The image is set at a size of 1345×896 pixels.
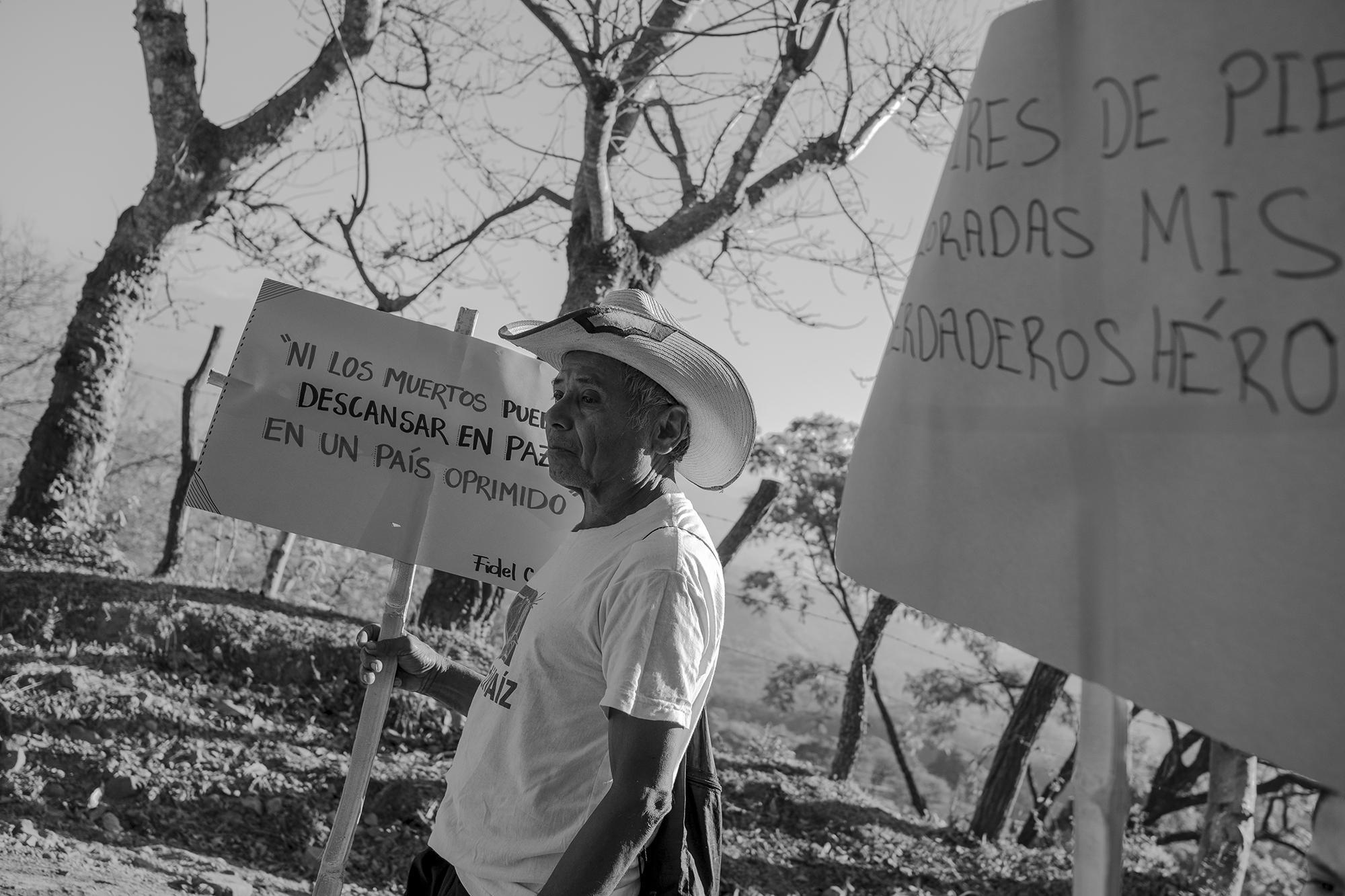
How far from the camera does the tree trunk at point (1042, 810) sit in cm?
907

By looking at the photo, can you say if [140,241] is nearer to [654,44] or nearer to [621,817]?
[654,44]

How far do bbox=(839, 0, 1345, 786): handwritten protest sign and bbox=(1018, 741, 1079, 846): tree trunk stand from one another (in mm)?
7519

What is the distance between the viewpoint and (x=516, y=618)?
6.51ft

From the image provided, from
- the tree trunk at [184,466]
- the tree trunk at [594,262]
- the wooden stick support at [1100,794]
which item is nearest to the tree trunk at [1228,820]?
the tree trunk at [594,262]

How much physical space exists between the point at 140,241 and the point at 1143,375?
8.66m

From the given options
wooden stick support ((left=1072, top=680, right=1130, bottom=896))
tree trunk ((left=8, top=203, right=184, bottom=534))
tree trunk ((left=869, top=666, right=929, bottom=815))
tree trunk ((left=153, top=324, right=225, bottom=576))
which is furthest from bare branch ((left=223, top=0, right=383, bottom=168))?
wooden stick support ((left=1072, top=680, right=1130, bottom=896))

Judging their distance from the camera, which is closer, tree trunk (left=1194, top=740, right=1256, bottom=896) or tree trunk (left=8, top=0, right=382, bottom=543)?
tree trunk (left=1194, top=740, right=1256, bottom=896)

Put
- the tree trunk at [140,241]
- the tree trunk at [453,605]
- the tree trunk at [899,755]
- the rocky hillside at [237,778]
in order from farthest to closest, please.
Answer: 1. the tree trunk at [899,755]
2. the tree trunk at [140,241]
3. the tree trunk at [453,605]
4. the rocky hillside at [237,778]

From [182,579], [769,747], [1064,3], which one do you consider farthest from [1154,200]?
[769,747]

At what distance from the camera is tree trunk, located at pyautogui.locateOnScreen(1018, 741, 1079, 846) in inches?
357

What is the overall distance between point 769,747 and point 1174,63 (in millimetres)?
9347

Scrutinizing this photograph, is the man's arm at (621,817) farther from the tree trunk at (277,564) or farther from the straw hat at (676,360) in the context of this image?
the tree trunk at (277,564)

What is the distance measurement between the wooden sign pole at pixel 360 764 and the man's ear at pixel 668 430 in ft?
2.40

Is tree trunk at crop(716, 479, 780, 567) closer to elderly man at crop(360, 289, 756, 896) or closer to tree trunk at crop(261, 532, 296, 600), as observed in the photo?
elderly man at crop(360, 289, 756, 896)
